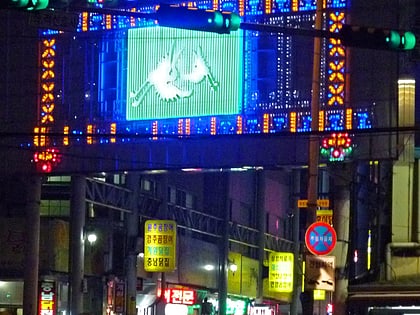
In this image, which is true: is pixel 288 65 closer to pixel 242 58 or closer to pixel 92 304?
pixel 242 58

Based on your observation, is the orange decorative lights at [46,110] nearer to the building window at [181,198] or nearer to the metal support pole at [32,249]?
the metal support pole at [32,249]

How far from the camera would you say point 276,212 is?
220 ft

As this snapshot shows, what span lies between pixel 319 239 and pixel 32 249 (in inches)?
641

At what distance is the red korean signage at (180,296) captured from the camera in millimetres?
49219

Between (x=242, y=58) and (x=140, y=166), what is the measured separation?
5127 mm

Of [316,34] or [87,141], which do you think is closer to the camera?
[316,34]

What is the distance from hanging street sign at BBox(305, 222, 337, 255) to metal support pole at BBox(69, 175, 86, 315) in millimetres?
15124

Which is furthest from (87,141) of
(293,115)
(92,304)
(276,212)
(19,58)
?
(276,212)

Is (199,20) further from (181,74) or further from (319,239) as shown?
(181,74)

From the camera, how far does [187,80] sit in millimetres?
35562

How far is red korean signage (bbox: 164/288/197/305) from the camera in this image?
49.2m

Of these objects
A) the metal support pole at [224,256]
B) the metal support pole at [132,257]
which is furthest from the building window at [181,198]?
the metal support pole at [132,257]

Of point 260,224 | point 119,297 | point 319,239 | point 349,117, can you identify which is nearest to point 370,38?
point 319,239

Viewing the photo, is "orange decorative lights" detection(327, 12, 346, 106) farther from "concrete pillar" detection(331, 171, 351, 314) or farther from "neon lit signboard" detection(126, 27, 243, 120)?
"neon lit signboard" detection(126, 27, 243, 120)
